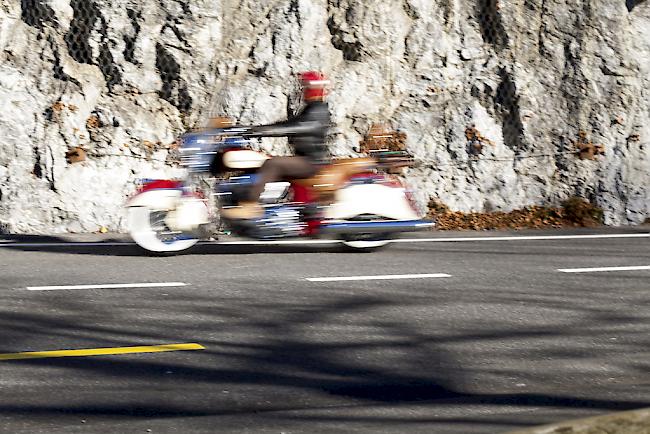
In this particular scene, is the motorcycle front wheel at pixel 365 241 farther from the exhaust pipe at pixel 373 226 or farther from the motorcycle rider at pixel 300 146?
the motorcycle rider at pixel 300 146

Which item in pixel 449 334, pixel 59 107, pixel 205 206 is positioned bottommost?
pixel 449 334

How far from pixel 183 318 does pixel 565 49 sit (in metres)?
12.6

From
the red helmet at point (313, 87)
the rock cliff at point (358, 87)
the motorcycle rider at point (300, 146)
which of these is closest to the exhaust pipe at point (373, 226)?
the motorcycle rider at point (300, 146)

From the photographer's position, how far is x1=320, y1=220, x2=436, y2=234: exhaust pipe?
1309cm

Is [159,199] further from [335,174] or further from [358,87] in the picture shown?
[358,87]

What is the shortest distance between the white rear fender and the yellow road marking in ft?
17.7

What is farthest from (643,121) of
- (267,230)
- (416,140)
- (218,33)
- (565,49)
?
(267,230)

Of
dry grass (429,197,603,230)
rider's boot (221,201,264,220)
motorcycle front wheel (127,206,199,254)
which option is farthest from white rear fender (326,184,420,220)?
dry grass (429,197,603,230)

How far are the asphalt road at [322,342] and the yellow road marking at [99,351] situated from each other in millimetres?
112

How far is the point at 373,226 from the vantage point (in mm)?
13195

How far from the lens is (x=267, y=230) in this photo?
42.1 feet

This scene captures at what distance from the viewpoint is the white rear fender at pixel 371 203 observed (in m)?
13.1

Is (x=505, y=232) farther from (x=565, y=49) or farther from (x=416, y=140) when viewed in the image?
(x=565, y=49)

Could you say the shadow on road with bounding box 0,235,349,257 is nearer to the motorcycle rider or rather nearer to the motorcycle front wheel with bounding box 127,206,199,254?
the motorcycle front wheel with bounding box 127,206,199,254
